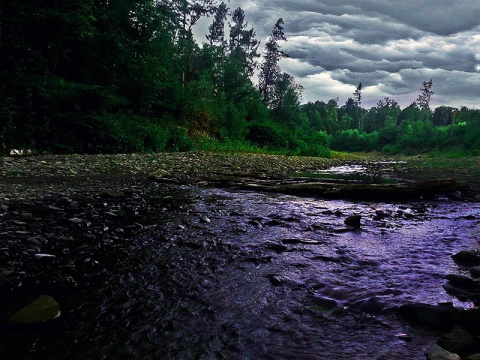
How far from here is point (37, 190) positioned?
22.0 feet

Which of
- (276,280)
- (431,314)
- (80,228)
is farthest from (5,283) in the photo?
(431,314)

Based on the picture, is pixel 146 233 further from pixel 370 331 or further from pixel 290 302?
pixel 370 331

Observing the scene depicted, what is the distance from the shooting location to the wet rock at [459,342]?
1845mm

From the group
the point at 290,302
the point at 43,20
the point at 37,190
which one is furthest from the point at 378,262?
the point at 43,20

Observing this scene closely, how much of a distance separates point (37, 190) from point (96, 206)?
205 cm

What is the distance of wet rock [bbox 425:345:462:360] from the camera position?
67.9 inches

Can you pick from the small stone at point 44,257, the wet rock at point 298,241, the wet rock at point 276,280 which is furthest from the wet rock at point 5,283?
the wet rock at point 298,241

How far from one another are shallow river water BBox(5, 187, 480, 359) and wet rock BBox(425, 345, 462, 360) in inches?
2.4

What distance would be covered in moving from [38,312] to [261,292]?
65.1 inches

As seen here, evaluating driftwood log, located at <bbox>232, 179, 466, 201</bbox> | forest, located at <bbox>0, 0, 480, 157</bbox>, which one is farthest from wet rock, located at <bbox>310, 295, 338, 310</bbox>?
forest, located at <bbox>0, 0, 480, 157</bbox>

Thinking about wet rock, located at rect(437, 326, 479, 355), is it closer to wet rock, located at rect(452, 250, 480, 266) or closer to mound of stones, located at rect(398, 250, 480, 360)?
mound of stones, located at rect(398, 250, 480, 360)

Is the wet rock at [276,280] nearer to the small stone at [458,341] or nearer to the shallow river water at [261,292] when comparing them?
the shallow river water at [261,292]

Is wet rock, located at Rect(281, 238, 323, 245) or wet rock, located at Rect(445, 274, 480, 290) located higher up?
wet rock, located at Rect(445, 274, 480, 290)

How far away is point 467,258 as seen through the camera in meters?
3.39
